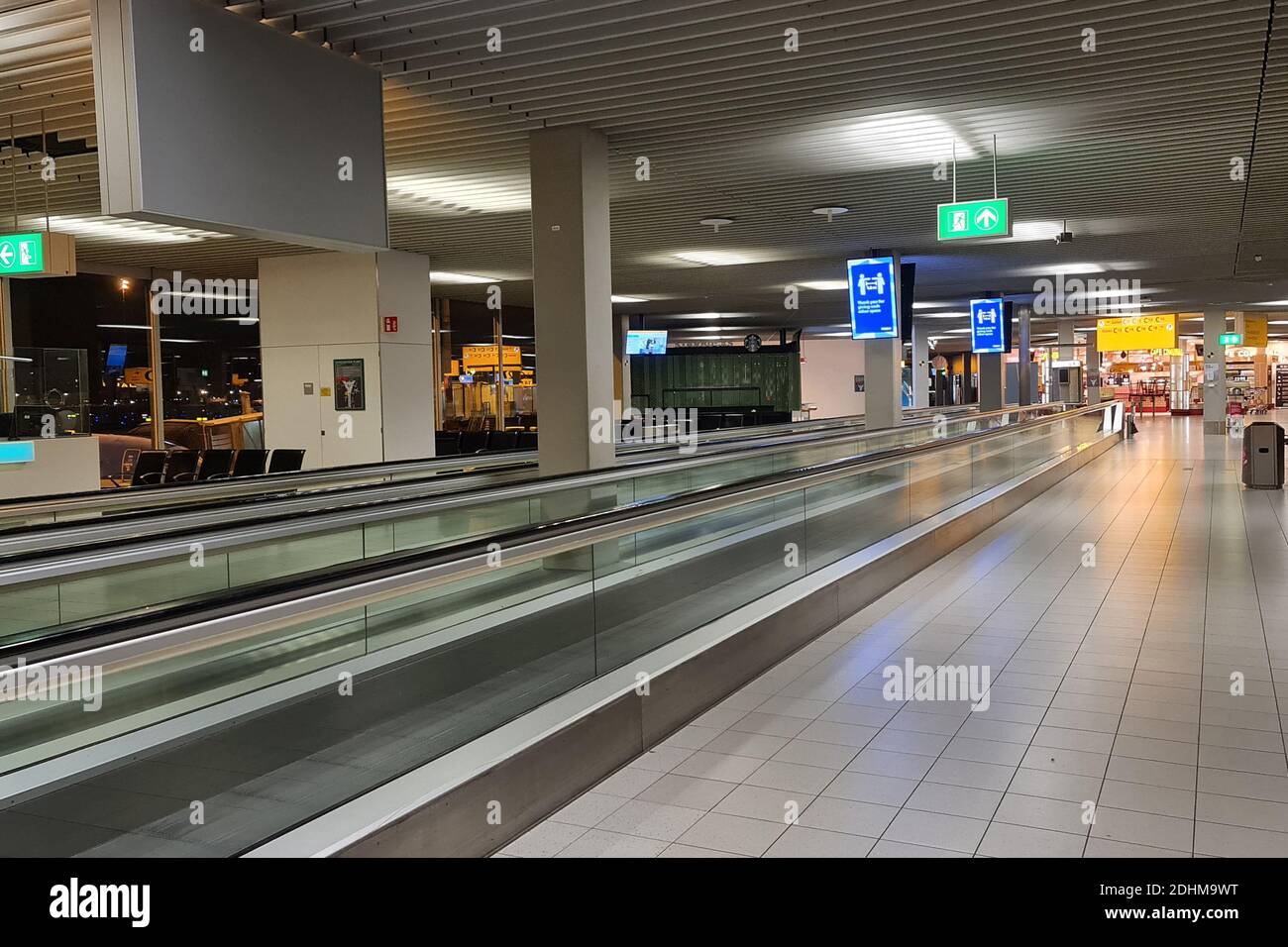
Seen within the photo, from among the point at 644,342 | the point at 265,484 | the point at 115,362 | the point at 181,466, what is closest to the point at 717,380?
the point at 644,342

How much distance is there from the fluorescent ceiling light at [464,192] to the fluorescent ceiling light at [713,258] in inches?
176

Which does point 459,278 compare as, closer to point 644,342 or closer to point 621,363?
point 621,363

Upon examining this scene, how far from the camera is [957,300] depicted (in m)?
25.0

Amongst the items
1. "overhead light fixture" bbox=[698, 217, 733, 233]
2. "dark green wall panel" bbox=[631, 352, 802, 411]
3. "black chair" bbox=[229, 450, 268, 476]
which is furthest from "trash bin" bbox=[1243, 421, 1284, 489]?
"dark green wall panel" bbox=[631, 352, 802, 411]

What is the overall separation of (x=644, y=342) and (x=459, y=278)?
34.1 feet

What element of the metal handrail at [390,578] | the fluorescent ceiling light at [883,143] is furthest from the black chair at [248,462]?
the metal handrail at [390,578]

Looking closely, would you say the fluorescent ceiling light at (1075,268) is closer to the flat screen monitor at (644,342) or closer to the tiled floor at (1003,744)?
the flat screen monitor at (644,342)

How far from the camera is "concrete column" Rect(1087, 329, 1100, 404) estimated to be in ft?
110

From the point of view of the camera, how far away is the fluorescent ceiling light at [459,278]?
17.4 meters

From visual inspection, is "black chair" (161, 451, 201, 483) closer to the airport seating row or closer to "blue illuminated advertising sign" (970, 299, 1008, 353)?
the airport seating row

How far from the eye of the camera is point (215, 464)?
1104 centimetres
